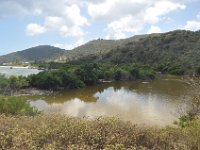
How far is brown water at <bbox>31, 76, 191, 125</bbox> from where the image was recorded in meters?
44.2

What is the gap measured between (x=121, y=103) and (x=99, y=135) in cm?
4734

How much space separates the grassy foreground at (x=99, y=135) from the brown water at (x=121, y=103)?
2885 cm

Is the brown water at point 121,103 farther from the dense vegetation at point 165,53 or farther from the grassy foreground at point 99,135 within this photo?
the dense vegetation at point 165,53

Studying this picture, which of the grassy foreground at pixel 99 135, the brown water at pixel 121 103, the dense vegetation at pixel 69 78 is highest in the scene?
the grassy foreground at pixel 99 135

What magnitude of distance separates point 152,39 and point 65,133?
146 metres

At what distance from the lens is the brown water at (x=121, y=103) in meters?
44.2

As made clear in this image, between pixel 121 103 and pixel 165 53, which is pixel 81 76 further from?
pixel 165 53

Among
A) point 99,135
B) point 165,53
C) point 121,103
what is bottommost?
point 121,103

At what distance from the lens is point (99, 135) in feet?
30.1

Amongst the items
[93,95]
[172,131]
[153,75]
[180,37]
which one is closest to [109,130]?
[172,131]

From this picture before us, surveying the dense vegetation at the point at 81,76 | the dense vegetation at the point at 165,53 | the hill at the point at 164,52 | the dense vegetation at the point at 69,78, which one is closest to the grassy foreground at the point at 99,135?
the dense vegetation at the point at 69,78

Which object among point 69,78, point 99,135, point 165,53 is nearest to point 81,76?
point 69,78

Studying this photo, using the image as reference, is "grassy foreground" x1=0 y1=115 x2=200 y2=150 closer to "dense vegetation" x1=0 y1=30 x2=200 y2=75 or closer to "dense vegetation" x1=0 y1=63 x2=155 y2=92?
"dense vegetation" x1=0 y1=63 x2=155 y2=92

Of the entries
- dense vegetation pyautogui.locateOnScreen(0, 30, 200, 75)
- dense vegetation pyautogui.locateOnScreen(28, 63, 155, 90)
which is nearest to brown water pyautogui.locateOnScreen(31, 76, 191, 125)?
dense vegetation pyautogui.locateOnScreen(28, 63, 155, 90)
